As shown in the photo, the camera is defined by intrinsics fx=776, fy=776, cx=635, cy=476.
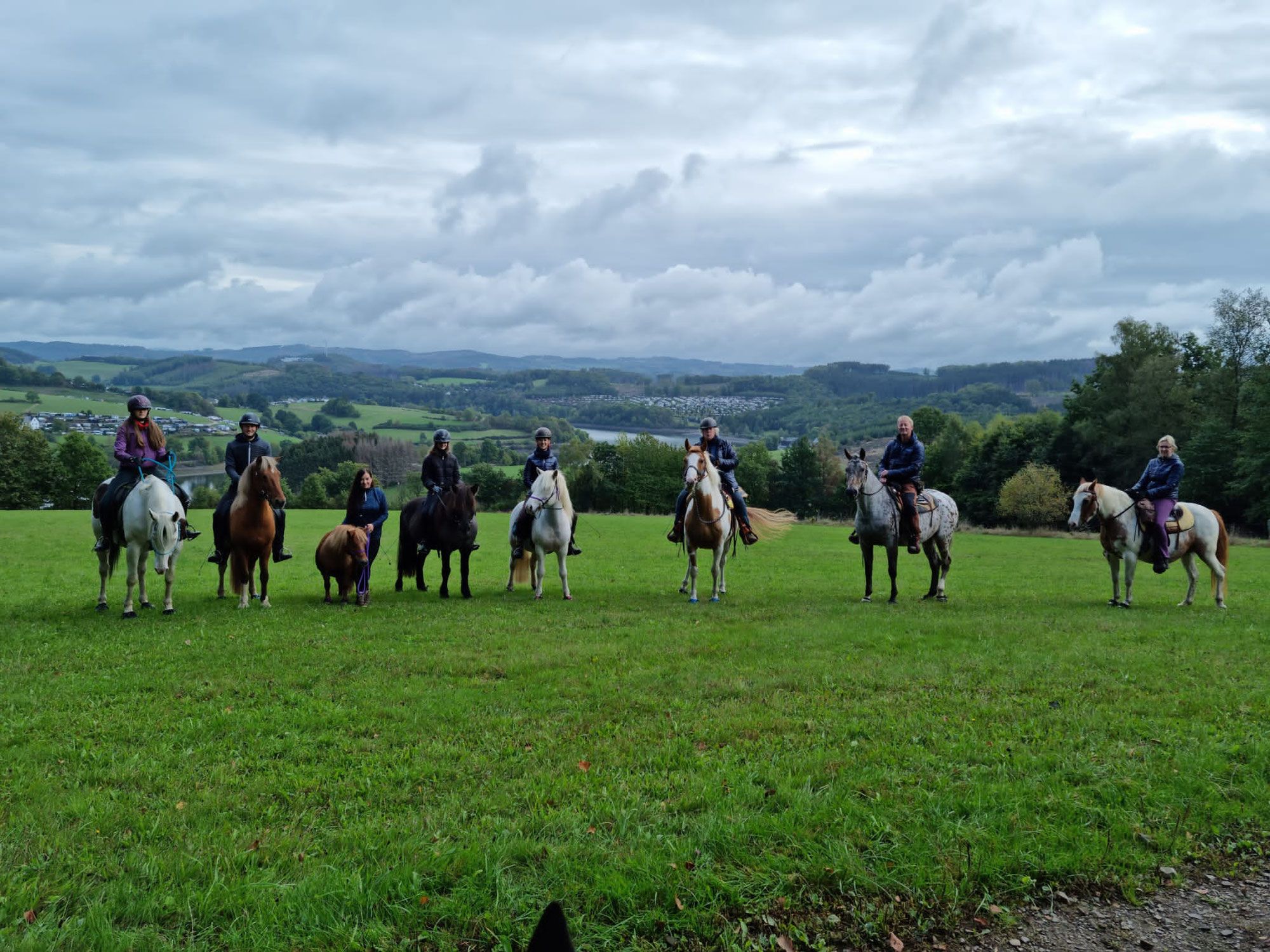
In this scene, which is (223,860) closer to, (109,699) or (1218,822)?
(109,699)

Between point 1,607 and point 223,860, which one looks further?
point 1,607

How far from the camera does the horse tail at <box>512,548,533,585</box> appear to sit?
56.0ft

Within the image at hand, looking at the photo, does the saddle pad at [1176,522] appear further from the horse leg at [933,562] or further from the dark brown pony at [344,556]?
the dark brown pony at [344,556]

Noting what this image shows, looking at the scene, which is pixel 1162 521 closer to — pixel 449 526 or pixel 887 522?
pixel 887 522

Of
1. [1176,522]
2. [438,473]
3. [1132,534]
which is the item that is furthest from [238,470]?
[1176,522]

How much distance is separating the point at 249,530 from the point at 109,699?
18.5 feet

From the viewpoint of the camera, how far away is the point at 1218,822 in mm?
5379

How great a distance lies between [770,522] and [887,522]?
262 cm

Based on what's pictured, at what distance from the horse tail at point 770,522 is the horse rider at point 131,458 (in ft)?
36.3

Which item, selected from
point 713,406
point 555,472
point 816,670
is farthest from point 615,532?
point 713,406

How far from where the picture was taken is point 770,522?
17.0 m

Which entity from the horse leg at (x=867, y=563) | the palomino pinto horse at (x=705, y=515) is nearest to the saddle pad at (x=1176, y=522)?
the horse leg at (x=867, y=563)

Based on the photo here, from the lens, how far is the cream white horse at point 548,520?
1515 centimetres

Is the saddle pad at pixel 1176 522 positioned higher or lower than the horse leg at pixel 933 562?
higher
